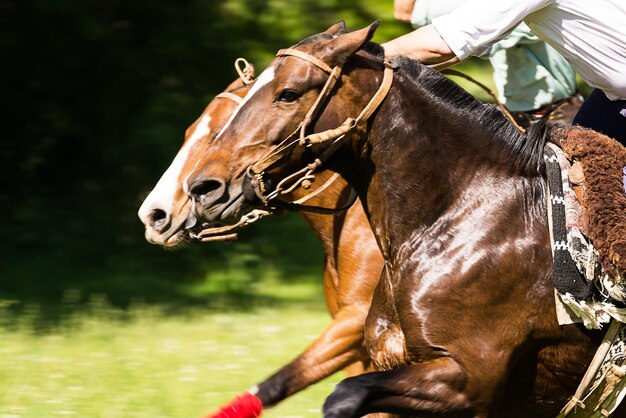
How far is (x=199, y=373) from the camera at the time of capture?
22.2 feet

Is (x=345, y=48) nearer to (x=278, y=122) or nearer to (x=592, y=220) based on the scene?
(x=278, y=122)

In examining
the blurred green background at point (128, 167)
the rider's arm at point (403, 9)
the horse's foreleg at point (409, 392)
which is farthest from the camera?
the blurred green background at point (128, 167)

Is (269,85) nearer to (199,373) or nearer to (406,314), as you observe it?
(406,314)

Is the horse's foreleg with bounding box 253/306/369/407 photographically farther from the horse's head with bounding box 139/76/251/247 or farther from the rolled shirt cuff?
the rolled shirt cuff

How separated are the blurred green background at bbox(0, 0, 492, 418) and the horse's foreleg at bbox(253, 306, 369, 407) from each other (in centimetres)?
283

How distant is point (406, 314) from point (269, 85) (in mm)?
903

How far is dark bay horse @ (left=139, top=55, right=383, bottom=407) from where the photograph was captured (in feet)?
15.6

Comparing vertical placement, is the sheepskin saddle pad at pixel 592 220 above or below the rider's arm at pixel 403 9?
below

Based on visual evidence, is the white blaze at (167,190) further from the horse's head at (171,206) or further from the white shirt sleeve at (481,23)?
the white shirt sleeve at (481,23)

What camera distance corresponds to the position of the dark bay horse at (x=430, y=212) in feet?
12.3

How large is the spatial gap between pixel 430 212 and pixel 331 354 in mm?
1382

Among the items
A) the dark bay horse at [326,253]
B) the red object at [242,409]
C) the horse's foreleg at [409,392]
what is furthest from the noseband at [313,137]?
the red object at [242,409]

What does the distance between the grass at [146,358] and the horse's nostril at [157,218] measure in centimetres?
132

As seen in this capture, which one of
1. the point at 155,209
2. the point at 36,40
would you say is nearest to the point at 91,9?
the point at 36,40
